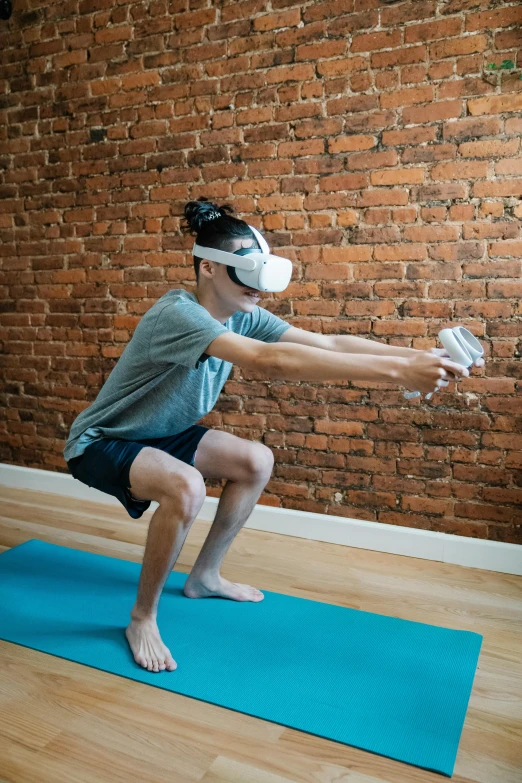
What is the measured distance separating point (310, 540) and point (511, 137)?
189cm

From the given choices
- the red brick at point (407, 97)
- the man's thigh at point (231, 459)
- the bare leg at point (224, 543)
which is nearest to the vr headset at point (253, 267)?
the man's thigh at point (231, 459)

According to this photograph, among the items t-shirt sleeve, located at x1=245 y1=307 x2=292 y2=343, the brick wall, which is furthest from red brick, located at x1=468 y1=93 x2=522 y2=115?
t-shirt sleeve, located at x1=245 y1=307 x2=292 y2=343

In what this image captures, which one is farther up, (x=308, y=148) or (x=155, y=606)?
(x=308, y=148)

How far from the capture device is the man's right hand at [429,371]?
1.53m

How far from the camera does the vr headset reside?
6.58 feet

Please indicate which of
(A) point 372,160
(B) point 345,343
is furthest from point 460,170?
(B) point 345,343

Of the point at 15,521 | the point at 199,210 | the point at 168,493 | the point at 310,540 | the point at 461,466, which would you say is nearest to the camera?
the point at 168,493

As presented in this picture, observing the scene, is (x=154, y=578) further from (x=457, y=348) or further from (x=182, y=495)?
(x=457, y=348)

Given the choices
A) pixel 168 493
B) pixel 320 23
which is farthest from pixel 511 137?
pixel 168 493

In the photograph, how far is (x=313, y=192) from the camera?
2811mm

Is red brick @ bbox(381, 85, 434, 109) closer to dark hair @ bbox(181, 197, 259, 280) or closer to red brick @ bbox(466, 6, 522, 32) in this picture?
red brick @ bbox(466, 6, 522, 32)

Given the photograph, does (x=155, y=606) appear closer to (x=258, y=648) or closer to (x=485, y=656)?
(x=258, y=648)

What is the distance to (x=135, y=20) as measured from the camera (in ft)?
10.2

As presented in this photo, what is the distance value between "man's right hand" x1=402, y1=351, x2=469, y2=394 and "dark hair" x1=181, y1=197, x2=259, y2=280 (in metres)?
0.78
